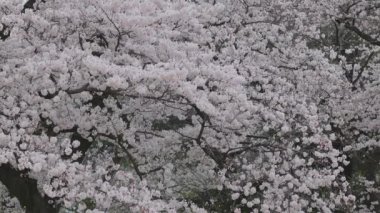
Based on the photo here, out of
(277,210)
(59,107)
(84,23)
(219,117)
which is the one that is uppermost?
(84,23)

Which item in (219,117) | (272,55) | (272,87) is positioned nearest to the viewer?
(219,117)

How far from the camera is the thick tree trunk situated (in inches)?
307

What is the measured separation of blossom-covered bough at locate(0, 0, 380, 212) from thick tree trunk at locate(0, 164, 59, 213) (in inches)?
0.8

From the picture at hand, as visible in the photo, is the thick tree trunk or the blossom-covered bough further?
the thick tree trunk

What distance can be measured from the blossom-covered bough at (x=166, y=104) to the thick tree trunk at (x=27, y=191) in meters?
0.02

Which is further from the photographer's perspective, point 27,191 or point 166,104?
point 27,191

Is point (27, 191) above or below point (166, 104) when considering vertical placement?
below

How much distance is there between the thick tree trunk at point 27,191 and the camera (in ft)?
25.6

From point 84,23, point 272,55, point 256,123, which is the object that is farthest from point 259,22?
point 84,23

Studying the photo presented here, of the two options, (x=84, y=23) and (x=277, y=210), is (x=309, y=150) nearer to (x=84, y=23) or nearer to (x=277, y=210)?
(x=277, y=210)

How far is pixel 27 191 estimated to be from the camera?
8086mm

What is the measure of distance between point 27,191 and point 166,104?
2435mm

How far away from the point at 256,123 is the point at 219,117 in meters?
1.78

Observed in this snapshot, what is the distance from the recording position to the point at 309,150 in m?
8.66
